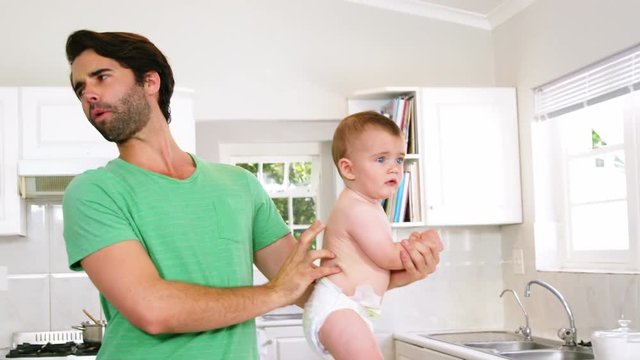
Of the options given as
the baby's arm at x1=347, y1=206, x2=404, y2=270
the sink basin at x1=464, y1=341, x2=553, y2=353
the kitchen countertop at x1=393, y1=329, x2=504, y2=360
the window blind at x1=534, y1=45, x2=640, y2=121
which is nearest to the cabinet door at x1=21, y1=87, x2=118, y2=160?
the kitchen countertop at x1=393, y1=329, x2=504, y2=360

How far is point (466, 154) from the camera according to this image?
175 inches

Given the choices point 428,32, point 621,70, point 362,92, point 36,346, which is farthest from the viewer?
point 428,32

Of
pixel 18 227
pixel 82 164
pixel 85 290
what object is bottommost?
pixel 85 290

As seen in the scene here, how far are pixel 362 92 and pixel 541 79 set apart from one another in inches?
33.7

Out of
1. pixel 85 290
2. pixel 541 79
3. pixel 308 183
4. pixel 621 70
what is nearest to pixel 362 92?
pixel 308 183

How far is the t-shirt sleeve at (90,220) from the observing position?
1535mm

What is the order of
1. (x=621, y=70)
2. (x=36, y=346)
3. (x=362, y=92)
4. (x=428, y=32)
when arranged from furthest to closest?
(x=428, y=32) → (x=362, y=92) → (x=36, y=346) → (x=621, y=70)

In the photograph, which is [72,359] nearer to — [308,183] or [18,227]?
[18,227]

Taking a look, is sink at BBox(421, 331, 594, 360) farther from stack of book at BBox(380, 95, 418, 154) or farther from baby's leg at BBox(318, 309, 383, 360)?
baby's leg at BBox(318, 309, 383, 360)

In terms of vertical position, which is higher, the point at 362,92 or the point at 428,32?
the point at 428,32

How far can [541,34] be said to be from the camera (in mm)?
4215

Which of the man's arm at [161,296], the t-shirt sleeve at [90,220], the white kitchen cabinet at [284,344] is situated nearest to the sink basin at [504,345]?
the white kitchen cabinet at [284,344]

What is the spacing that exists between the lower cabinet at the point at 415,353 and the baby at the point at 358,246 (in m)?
1.85

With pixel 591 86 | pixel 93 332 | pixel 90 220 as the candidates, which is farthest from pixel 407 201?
pixel 90 220
